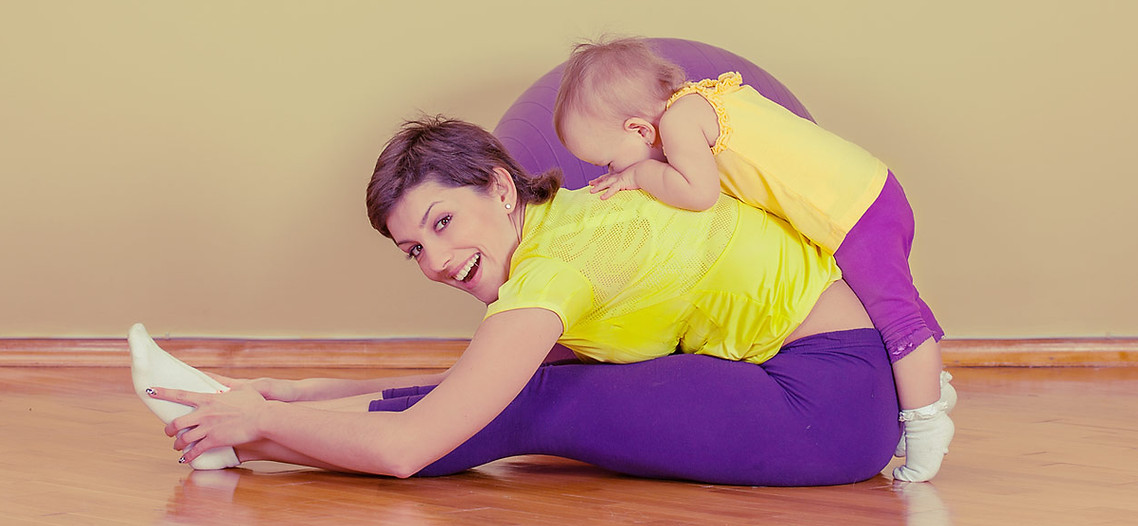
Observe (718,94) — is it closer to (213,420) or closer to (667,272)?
(667,272)

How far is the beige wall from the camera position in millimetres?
3213

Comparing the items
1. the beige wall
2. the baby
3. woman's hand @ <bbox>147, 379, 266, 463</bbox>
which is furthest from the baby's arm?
the beige wall

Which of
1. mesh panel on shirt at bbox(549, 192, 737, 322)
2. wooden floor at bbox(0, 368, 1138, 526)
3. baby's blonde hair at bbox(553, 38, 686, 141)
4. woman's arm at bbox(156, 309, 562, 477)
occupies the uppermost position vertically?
baby's blonde hair at bbox(553, 38, 686, 141)

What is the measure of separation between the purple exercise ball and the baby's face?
2.33 ft

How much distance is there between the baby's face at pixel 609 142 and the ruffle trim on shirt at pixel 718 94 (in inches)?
2.8

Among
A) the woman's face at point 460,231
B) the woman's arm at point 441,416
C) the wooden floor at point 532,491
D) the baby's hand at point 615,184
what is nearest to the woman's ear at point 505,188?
the woman's face at point 460,231

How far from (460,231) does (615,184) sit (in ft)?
0.72

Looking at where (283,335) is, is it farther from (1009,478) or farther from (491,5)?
(1009,478)

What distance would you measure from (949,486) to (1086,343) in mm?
1988

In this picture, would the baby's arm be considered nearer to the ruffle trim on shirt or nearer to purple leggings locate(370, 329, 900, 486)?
the ruffle trim on shirt

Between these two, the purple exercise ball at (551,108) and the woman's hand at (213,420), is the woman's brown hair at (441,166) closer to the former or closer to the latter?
the woman's hand at (213,420)

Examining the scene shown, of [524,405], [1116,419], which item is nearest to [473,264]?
[524,405]

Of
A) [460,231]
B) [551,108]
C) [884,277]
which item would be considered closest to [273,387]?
[460,231]

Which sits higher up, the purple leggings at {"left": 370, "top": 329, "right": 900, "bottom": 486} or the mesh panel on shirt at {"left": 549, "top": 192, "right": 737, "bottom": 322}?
the mesh panel on shirt at {"left": 549, "top": 192, "right": 737, "bottom": 322}
